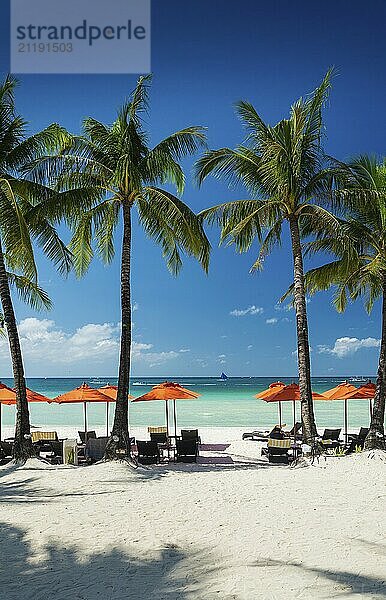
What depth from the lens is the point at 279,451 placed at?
15633 mm

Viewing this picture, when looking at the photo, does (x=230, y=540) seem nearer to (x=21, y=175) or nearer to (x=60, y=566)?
(x=60, y=566)

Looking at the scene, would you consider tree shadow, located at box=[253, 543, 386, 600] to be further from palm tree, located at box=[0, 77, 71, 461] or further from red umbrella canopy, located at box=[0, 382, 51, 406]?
red umbrella canopy, located at box=[0, 382, 51, 406]

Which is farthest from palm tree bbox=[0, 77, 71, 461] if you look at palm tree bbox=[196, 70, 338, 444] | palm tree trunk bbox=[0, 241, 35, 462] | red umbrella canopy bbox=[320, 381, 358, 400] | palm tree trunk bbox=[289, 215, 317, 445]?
red umbrella canopy bbox=[320, 381, 358, 400]

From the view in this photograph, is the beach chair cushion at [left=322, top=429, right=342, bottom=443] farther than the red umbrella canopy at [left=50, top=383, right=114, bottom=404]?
Yes

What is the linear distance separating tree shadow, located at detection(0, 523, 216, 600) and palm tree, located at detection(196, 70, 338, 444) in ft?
25.3

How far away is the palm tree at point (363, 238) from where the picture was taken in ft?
47.8

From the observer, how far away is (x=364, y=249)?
15625 millimetres

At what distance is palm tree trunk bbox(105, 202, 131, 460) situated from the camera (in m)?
13.9

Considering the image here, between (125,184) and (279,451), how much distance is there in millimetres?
7881

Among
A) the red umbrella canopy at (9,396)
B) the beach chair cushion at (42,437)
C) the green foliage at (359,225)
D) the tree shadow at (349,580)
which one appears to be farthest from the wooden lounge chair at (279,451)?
the tree shadow at (349,580)

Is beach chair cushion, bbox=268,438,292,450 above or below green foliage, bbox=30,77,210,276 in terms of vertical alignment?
below

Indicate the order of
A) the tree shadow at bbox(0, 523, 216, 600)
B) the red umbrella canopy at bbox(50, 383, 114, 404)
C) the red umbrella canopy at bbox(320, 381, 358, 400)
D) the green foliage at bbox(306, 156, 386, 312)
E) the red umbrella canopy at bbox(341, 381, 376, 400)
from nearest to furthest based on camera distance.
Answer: the tree shadow at bbox(0, 523, 216, 600) → the green foliage at bbox(306, 156, 386, 312) → the red umbrella canopy at bbox(50, 383, 114, 404) → the red umbrella canopy at bbox(341, 381, 376, 400) → the red umbrella canopy at bbox(320, 381, 358, 400)

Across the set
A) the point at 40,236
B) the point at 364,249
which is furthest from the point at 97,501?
the point at 364,249

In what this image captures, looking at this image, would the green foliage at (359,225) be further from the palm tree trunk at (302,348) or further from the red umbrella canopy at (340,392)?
the red umbrella canopy at (340,392)
